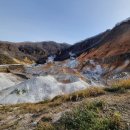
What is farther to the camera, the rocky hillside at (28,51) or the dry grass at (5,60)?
the rocky hillside at (28,51)

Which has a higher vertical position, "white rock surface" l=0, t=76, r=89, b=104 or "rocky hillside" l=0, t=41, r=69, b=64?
"rocky hillside" l=0, t=41, r=69, b=64

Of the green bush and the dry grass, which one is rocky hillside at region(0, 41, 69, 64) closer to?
the dry grass

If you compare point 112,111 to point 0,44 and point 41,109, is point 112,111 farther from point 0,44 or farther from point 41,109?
point 0,44

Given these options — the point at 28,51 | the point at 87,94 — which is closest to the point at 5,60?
the point at 28,51

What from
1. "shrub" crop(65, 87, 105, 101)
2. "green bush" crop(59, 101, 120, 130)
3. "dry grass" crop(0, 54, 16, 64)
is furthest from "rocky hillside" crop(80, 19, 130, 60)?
"green bush" crop(59, 101, 120, 130)

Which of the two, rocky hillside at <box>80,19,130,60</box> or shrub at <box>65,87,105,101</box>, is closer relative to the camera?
shrub at <box>65,87,105,101</box>

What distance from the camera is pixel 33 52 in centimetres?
17288

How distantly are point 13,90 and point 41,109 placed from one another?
57.9 feet

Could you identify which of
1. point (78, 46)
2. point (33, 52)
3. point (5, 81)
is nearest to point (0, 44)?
point (33, 52)

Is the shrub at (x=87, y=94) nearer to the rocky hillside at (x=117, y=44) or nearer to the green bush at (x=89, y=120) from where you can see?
the green bush at (x=89, y=120)

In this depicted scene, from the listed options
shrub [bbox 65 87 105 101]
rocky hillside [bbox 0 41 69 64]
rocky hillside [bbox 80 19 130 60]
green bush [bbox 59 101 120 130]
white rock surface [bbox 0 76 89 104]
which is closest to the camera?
green bush [bbox 59 101 120 130]

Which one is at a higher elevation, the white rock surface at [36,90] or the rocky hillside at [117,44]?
the rocky hillside at [117,44]

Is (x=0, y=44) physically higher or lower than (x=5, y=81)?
higher

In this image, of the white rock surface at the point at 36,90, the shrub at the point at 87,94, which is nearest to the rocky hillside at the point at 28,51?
the white rock surface at the point at 36,90
